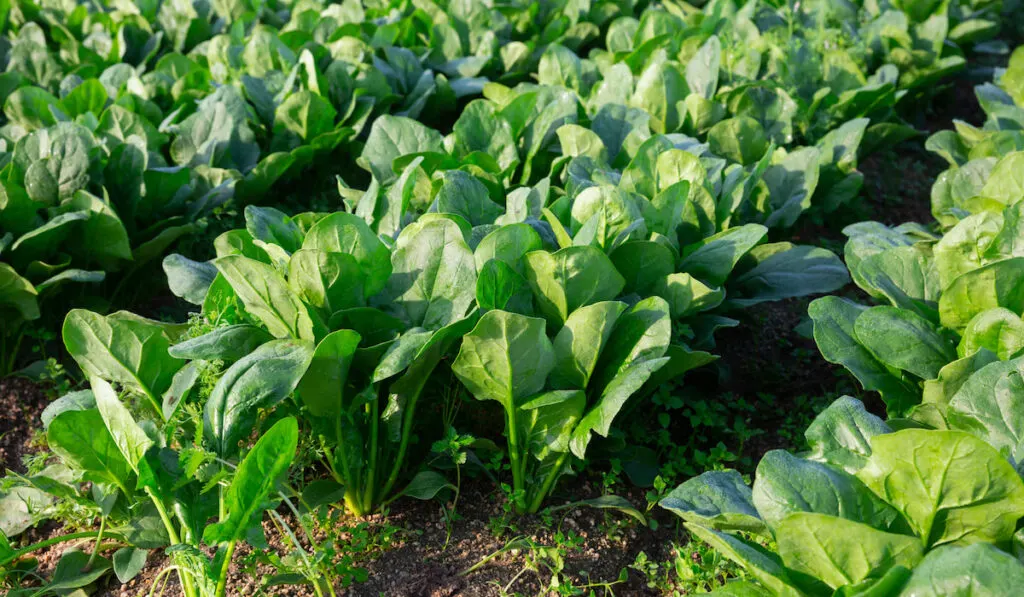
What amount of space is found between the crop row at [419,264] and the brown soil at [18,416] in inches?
7.9

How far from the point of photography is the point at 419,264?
2.33 metres

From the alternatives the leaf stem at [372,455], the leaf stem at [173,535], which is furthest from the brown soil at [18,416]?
the leaf stem at [372,455]

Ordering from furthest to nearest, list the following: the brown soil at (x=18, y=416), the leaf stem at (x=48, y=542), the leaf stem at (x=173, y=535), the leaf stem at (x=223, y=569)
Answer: the brown soil at (x=18, y=416)
the leaf stem at (x=48, y=542)
the leaf stem at (x=173, y=535)
the leaf stem at (x=223, y=569)

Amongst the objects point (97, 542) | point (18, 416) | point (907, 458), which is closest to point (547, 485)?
point (907, 458)

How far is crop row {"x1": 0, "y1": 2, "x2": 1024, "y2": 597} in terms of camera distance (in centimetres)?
211

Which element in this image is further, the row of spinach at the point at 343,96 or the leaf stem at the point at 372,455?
the row of spinach at the point at 343,96

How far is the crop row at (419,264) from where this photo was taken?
2.11 meters

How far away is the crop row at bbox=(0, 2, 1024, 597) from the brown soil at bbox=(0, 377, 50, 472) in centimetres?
20

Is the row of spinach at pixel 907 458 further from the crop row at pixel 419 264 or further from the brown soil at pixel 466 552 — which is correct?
the brown soil at pixel 466 552

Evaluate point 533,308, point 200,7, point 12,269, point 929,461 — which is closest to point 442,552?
point 533,308

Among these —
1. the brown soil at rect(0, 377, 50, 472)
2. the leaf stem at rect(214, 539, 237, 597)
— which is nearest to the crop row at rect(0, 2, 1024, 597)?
the leaf stem at rect(214, 539, 237, 597)

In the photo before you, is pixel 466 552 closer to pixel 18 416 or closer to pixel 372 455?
pixel 372 455

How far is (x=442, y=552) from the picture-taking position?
2383 millimetres

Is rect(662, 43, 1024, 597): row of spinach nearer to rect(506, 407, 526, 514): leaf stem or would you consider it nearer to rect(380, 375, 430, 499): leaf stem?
rect(506, 407, 526, 514): leaf stem
